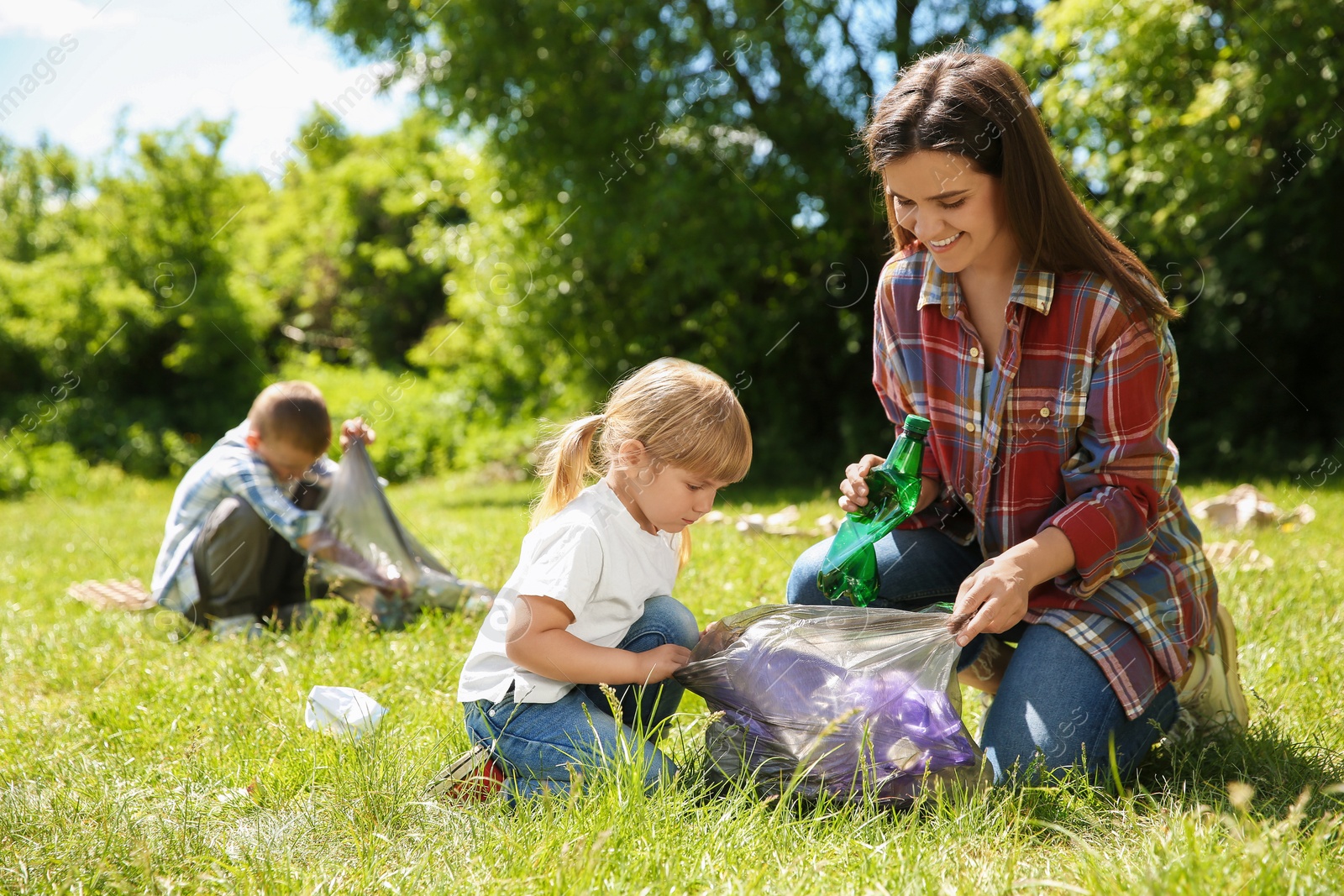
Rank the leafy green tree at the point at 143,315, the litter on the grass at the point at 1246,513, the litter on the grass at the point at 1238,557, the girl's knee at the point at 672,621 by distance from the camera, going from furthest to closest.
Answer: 1. the leafy green tree at the point at 143,315
2. the litter on the grass at the point at 1246,513
3. the litter on the grass at the point at 1238,557
4. the girl's knee at the point at 672,621

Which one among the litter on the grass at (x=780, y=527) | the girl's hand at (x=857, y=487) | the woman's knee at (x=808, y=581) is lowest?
the litter on the grass at (x=780, y=527)

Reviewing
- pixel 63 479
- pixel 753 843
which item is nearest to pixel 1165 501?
pixel 753 843

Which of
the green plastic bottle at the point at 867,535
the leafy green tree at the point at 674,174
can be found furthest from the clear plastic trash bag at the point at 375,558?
the leafy green tree at the point at 674,174

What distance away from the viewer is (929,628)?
207 cm

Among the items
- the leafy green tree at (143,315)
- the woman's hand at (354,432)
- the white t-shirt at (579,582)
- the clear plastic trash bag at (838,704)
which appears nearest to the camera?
the clear plastic trash bag at (838,704)

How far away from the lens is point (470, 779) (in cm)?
216

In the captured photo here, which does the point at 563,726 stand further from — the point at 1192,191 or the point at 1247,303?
the point at 1247,303

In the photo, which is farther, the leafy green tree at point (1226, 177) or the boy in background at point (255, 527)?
the leafy green tree at point (1226, 177)

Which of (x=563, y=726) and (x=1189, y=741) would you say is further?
(x=1189, y=741)

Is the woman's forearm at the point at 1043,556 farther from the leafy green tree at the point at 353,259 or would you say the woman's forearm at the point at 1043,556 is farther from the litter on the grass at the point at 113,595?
the leafy green tree at the point at 353,259

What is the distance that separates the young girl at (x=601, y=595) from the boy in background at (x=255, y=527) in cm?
168

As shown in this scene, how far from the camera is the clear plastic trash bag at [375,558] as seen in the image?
373 cm

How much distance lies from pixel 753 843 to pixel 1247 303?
908 centimetres

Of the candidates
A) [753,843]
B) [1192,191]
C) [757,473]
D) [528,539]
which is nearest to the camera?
[753,843]
